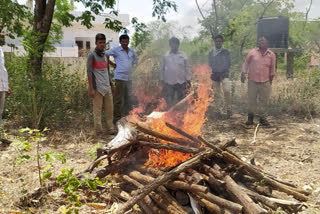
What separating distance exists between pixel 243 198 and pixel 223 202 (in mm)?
198

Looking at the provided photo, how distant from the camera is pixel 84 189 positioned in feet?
11.4

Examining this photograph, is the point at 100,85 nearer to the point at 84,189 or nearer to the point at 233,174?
the point at 84,189

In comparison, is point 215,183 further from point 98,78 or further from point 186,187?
point 98,78

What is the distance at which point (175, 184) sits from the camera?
2.95 meters

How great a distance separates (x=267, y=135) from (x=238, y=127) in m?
0.84

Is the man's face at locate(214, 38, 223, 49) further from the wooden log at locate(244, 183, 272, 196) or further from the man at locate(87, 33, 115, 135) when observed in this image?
the wooden log at locate(244, 183, 272, 196)

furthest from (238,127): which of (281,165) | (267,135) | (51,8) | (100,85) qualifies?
(51,8)

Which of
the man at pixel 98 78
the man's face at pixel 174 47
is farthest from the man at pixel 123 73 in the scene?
the man's face at pixel 174 47

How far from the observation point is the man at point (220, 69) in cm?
702

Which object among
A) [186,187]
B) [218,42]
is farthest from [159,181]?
Result: [218,42]

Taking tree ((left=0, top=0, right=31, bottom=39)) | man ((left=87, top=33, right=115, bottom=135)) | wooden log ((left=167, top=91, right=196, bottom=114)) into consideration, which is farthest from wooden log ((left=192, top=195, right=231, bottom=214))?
tree ((left=0, top=0, right=31, bottom=39))

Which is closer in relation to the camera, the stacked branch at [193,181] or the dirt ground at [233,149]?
the stacked branch at [193,181]

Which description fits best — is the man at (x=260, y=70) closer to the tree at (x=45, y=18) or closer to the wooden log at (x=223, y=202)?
the tree at (x=45, y=18)

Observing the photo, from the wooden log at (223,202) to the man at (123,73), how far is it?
4.32 metres
